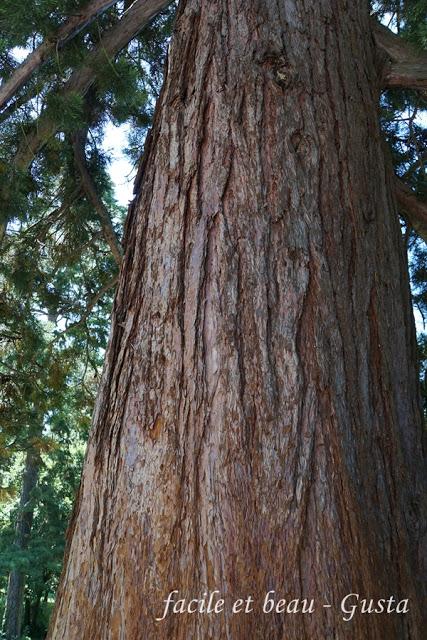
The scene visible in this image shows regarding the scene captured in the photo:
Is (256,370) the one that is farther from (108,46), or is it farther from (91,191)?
(91,191)

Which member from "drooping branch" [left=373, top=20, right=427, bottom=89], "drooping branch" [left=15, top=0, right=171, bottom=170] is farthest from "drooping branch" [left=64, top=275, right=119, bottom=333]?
"drooping branch" [left=373, top=20, right=427, bottom=89]

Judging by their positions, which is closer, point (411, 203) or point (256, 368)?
point (256, 368)

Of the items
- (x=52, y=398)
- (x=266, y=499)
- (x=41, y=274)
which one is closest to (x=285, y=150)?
(x=266, y=499)

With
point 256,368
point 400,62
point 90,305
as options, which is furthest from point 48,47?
point 90,305

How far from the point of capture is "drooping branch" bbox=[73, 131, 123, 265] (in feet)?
13.3

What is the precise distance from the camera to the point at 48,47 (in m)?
2.65

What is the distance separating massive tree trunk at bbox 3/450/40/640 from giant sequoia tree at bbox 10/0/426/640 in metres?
11.6

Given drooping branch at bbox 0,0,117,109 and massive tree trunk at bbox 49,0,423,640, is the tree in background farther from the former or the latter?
massive tree trunk at bbox 49,0,423,640

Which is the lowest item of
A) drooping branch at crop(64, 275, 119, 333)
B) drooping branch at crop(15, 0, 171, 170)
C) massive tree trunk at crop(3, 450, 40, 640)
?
massive tree trunk at crop(3, 450, 40, 640)

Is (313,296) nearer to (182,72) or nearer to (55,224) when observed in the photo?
(182,72)

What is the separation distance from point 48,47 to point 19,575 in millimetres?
13494

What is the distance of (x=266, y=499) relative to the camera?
1354 mm

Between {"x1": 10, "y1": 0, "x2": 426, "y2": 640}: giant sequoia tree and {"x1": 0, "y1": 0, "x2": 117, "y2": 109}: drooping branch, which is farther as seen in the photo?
{"x1": 0, "y1": 0, "x2": 117, "y2": 109}: drooping branch

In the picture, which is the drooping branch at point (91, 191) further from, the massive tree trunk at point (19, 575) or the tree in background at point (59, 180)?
the massive tree trunk at point (19, 575)
